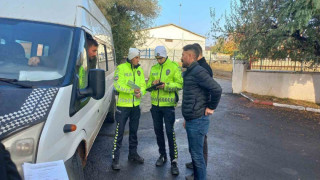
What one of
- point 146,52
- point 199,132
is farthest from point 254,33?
point 146,52

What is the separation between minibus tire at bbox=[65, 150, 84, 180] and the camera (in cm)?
261

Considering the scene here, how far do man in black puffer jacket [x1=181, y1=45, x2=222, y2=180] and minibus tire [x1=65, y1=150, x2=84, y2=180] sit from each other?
1.43 metres

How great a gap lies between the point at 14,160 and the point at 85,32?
6.16 ft

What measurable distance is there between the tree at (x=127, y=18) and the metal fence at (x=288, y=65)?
30.0 ft

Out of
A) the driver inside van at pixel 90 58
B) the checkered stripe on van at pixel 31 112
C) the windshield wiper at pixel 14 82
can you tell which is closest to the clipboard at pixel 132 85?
the driver inside van at pixel 90 58

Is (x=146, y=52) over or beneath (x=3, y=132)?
over

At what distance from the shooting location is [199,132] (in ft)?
11.5

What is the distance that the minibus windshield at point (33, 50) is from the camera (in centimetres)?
274

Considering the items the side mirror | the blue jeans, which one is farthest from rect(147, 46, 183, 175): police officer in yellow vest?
the side mirror

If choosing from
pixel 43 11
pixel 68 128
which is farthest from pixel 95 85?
pixel 43 11

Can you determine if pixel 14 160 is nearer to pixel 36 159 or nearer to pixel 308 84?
pixel 36 159

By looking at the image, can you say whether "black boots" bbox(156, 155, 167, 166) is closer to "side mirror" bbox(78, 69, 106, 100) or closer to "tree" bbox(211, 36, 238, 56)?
"side mirror" bbox(78, 69, 106, 100)

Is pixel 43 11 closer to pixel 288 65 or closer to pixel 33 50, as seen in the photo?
pixel 33 50

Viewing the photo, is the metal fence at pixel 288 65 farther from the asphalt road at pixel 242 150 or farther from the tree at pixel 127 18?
the tree at pixel 127 18
